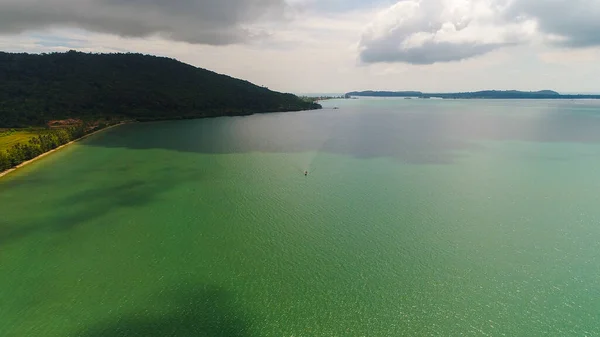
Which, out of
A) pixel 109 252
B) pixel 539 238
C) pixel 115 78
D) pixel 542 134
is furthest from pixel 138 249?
pixel 115 78

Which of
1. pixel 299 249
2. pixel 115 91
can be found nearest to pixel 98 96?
pixel 115 91

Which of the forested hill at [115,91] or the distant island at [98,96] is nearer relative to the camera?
the distant island at [98,96]

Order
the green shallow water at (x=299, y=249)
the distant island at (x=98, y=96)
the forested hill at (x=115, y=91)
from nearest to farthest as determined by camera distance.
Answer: the green shallow water at (x=299, y=249) → the distant island at (x=98, y=96) → the forested hill at (x=115, y=91)

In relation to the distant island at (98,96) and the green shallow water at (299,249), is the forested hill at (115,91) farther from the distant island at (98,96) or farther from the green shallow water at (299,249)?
the green shallow water at (299,249)

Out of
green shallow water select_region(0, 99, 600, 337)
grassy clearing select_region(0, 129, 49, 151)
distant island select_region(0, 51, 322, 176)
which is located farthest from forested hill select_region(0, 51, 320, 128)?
green shallow water select_region(0, 99, 600, 337)

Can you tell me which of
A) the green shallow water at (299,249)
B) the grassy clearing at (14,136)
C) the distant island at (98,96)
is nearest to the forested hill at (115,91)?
the distant island at (98,96)

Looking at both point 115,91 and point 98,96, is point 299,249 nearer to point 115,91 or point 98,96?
point 98,96
